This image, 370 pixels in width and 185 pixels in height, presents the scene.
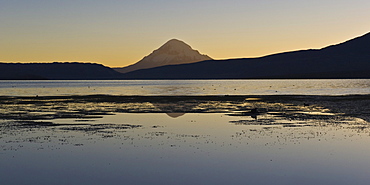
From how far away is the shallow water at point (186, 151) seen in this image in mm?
16219

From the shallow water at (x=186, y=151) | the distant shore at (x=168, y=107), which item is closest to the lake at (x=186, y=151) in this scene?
the shallow water at (x=186, y=151)

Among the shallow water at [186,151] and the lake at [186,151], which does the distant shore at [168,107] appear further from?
the lake at [186,151]

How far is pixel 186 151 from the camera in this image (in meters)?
21.4

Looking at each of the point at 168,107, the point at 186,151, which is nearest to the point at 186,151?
the point at 186,151

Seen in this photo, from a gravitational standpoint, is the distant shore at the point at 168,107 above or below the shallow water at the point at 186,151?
above

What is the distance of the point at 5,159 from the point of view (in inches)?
774

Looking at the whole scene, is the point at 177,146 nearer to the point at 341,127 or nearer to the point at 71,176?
the point at 71,176

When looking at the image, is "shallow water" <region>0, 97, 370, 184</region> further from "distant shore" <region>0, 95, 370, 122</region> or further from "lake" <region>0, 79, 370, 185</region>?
"distant shore" <region>0, 95, 370, 122</region>

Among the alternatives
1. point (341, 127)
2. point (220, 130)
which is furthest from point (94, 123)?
point (341, 127)

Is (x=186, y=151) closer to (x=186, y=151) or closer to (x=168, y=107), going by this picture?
(x=186, y=151)

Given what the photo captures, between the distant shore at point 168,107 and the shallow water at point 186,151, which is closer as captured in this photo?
the shallow water at point 186,151

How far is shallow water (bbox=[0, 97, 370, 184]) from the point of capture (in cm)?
1622

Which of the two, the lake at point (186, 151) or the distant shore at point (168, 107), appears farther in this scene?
the distant shore at point (168, 107)

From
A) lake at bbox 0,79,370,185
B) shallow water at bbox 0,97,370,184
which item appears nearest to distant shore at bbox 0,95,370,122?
shallow water at bbox 0,97,370,184
